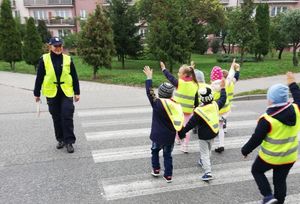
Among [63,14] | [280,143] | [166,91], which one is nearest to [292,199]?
[280,143]

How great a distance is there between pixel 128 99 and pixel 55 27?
1808 inches

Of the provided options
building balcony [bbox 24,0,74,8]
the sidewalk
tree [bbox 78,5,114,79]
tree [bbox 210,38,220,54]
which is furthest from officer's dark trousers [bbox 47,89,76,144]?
building balcony [bbox 24,0,74,8]

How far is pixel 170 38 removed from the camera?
64.2ft

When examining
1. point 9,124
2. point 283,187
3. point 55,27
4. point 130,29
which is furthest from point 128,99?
point 55,27

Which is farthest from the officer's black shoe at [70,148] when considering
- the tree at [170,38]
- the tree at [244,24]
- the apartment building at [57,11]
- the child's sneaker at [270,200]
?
the apartment building at [57,11]

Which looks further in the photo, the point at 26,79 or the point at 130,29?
the point at 130,29

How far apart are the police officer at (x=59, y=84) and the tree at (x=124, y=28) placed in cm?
1841

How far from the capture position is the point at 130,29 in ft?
80.4

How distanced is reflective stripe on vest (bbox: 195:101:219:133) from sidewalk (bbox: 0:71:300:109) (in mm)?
6555

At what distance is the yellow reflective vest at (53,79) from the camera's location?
6137 millimetres

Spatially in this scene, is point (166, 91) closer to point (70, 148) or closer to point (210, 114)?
point (210, 114)

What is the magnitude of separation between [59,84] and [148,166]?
2.25 m

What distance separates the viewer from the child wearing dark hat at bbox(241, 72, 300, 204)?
3.77 metres

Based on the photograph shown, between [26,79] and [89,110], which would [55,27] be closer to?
[26,79]
